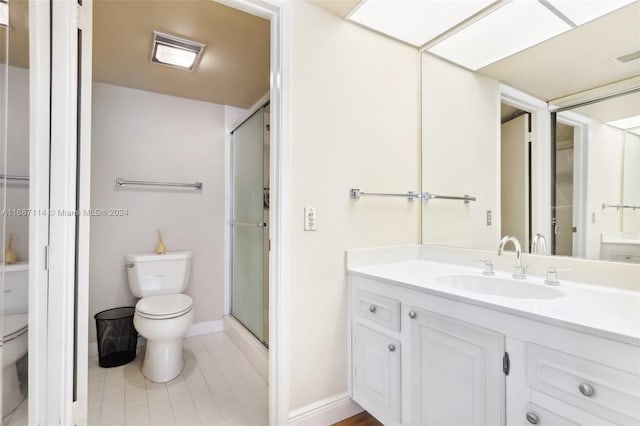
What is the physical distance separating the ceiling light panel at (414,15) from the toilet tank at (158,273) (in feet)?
7.11

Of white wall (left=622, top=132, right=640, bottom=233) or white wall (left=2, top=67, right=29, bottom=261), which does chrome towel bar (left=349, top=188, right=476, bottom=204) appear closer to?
white wall (left=622, top=132, right=640, bottom=233)

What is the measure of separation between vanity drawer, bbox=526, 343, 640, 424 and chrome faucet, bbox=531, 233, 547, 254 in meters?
0.70

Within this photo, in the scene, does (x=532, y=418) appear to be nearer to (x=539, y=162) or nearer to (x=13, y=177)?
(x=539, y=162)

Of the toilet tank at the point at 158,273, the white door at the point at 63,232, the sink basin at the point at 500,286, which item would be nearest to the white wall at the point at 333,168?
the sink basin at the point at 500,286

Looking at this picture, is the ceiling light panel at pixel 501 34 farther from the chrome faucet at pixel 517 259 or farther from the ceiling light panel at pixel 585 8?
the chrome faucet at pixel 517 259

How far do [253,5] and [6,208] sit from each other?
1250mm

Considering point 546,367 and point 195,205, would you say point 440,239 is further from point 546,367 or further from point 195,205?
point 195,205

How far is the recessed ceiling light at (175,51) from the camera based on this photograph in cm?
186

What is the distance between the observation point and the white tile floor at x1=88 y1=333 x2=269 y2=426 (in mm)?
1633

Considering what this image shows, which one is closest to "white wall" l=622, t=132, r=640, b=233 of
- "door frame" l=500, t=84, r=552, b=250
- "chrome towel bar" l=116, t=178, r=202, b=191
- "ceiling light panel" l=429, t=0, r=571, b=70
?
"door frame" l=500, t=84, r=552, b=250

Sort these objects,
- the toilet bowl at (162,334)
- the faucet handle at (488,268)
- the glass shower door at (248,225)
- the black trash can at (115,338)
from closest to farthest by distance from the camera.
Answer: the faucet handle at (488,268) → the toilet bowl at (162,334) → the black trash can at (115,338) → the glass shower door at (248,225)

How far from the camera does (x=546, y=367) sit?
88 centimetres

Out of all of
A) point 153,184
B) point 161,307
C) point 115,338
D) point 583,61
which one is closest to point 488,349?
point 583,61

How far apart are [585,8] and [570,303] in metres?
1.25
